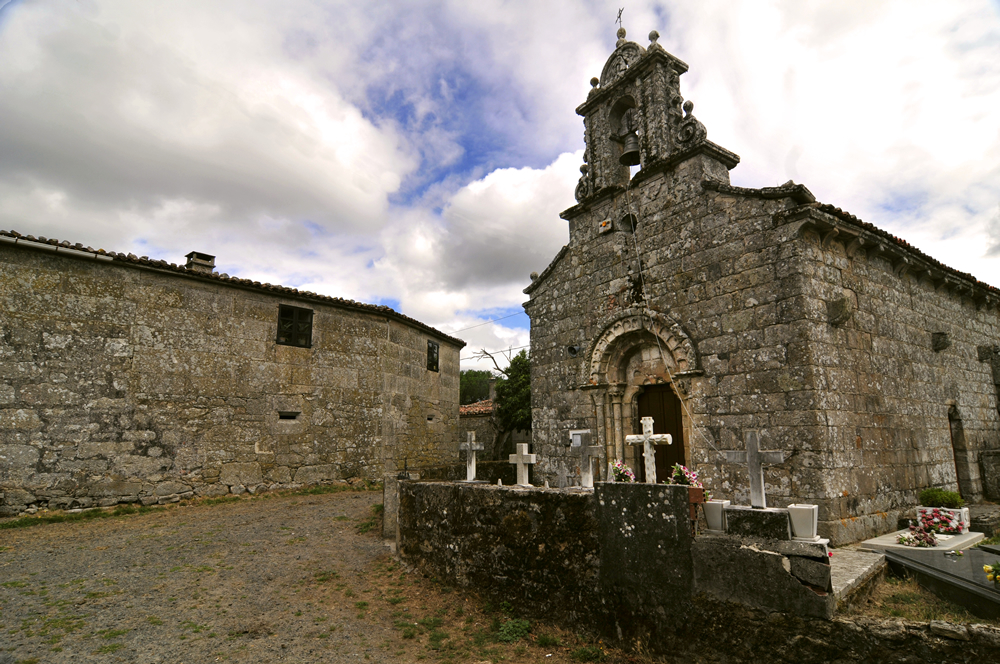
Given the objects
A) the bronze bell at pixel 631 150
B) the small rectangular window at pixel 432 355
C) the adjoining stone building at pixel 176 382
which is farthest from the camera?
the small rectangular window at pixel 432 355

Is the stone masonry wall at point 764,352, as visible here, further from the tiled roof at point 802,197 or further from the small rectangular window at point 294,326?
the small rectangular window at point 294,326

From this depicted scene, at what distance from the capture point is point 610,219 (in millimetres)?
10109

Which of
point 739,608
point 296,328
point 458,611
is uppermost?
point 296,328

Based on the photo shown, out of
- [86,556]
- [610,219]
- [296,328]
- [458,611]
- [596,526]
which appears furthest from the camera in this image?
[296,328]

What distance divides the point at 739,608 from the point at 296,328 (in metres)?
12.5

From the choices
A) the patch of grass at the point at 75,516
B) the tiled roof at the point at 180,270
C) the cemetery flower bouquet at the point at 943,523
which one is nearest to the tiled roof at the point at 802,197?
the cemetery flower bouquet at the point at 943,523

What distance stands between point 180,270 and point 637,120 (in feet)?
35.2

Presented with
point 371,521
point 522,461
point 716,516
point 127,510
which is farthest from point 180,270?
point 716,516

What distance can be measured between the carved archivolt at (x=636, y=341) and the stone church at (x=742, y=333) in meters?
0.03

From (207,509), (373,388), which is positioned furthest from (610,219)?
(207,509)

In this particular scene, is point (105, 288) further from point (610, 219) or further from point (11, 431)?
point (610, 219)

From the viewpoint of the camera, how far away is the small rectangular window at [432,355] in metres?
17.8

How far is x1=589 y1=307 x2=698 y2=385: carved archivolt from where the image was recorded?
8.38m

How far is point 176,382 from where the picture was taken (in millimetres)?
11305
